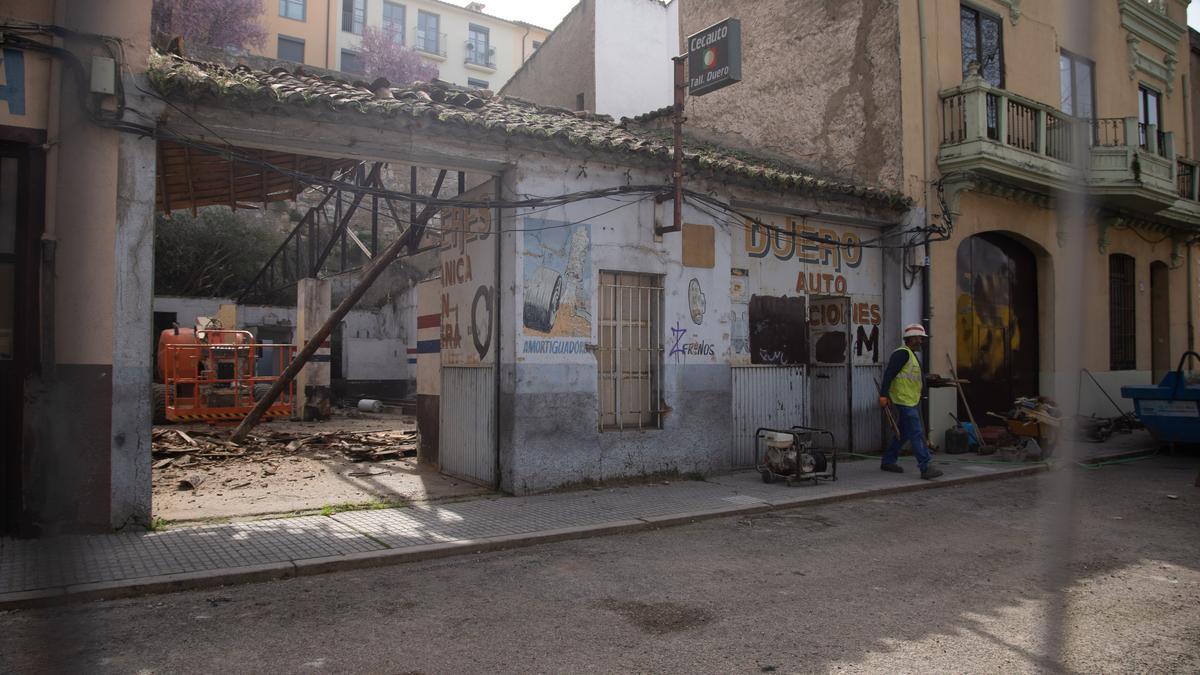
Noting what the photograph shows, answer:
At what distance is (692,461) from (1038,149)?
9092 millimetres

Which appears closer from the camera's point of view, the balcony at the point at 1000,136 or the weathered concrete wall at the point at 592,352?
the weathered concrete wall at the point at 592,352

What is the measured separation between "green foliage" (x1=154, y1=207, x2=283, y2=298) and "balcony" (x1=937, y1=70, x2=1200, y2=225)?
2164 cm

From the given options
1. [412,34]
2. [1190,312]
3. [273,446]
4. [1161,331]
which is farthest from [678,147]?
[412,34]

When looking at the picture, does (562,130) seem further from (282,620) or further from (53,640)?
(53,640)

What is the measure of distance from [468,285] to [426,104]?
7.37 feet

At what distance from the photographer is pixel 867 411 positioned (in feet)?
39.5

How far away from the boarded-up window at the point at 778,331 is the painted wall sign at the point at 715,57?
3.12m

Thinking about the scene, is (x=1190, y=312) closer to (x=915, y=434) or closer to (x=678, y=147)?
(x=915, y=434)

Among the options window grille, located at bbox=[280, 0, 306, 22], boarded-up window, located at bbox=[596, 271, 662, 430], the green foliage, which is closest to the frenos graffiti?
boarded-up window, located at bbox=[596, 271, 662, 430]

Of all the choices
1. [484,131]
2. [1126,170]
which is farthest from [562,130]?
[1126,170]

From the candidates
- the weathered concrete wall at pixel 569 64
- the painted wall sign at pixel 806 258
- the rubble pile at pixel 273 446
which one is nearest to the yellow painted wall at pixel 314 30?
the weathered concrete wall at pixel 569 64

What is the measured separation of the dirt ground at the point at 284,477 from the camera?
791 centimetres

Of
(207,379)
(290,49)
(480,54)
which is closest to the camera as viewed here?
(207,379)

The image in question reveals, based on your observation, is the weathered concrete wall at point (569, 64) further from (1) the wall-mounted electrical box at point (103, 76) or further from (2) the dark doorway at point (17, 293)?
(2) the dark doorway at point (17, 293)
